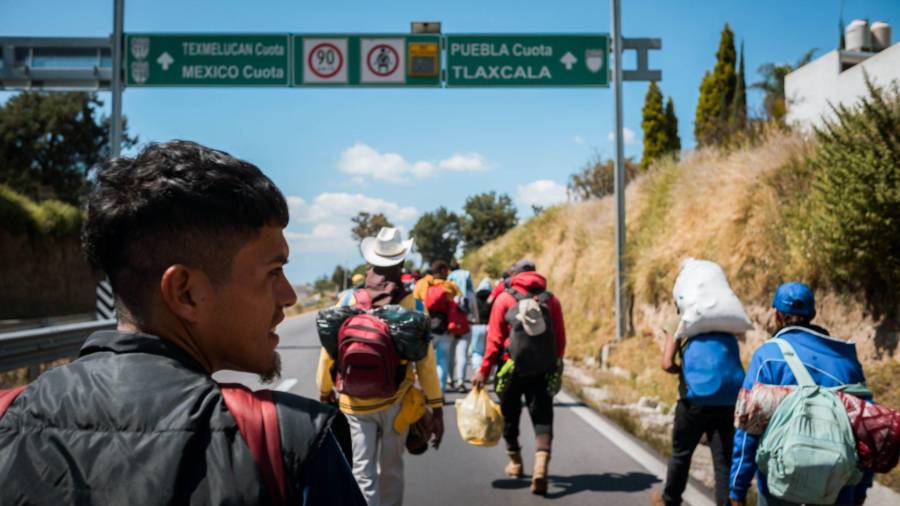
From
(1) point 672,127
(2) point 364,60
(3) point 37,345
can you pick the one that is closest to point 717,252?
(2) point 364,60

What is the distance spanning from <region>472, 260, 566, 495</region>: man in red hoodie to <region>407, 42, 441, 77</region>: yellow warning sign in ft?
34.3

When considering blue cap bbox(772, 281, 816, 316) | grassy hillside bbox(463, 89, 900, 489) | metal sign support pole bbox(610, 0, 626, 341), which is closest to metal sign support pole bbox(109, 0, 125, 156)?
metal sign support pole bbox(610, 0, 626, 341)

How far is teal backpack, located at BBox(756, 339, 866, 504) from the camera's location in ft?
11.5

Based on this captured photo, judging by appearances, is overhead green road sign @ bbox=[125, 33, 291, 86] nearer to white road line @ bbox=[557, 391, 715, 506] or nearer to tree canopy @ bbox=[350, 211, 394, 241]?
white road line @ bbox=[557, 391, 715, 506]

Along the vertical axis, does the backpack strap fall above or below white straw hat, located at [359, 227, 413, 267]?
below

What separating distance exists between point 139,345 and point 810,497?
11.0 ft

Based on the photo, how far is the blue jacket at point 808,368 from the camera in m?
3.75

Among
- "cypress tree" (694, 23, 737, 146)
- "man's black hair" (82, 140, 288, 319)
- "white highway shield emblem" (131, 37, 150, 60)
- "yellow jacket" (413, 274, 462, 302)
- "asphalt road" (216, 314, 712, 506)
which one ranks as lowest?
"asphalt road" (216, 314, 712, 506)

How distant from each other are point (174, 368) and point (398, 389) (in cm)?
320

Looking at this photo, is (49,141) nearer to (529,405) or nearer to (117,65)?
(117,65)

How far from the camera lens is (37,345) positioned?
10.7 meters

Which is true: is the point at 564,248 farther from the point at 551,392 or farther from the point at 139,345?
the point at 139,345

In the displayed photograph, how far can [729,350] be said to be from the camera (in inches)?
192

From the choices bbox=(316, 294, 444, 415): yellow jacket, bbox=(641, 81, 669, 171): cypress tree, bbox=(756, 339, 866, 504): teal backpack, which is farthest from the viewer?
bbox=(641, 81, 669, 171): cypress tree
